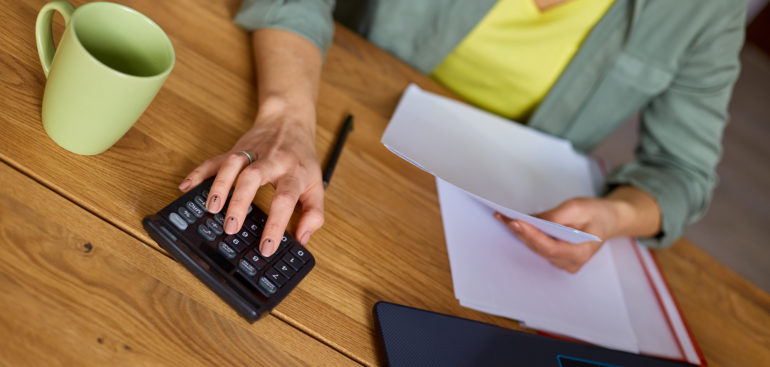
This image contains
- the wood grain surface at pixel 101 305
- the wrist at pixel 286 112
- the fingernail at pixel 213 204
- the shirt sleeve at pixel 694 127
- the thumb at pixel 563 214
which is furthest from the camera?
the shirt sleeve at pixel 694 127

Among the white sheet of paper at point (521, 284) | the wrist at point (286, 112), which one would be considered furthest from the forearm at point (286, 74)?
the white sheet of paper at point (521, 284)

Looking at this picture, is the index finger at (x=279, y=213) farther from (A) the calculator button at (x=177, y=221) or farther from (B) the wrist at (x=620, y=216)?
(B) the wrist at (x=620, y=216)

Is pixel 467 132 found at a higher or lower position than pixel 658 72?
lower

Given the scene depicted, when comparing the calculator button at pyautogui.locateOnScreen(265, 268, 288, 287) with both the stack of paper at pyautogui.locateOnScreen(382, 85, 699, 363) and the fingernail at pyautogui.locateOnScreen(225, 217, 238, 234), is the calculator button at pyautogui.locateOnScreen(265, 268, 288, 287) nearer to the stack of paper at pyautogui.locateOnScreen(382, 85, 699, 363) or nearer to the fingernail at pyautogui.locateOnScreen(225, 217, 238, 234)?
the fingernail at pyautogui.locateOnScreen(225, 217, 238, 234)

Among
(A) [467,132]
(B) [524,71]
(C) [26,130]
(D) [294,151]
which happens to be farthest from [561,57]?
(C) [26,130]

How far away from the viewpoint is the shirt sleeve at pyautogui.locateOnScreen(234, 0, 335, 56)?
2.38 ft

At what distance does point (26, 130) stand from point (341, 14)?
0.68 meters

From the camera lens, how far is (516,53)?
1.02 m

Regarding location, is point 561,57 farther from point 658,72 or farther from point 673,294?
point 673,294

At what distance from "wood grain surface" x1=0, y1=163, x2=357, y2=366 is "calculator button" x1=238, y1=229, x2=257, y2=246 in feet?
0.19

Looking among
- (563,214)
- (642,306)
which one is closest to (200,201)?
(563,214)

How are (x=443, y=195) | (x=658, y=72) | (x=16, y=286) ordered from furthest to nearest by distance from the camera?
(x=658, y=72)
(x=443, y=195)
(x=16, y=286)

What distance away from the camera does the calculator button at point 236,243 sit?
0.49 metres

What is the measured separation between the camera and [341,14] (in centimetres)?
105
